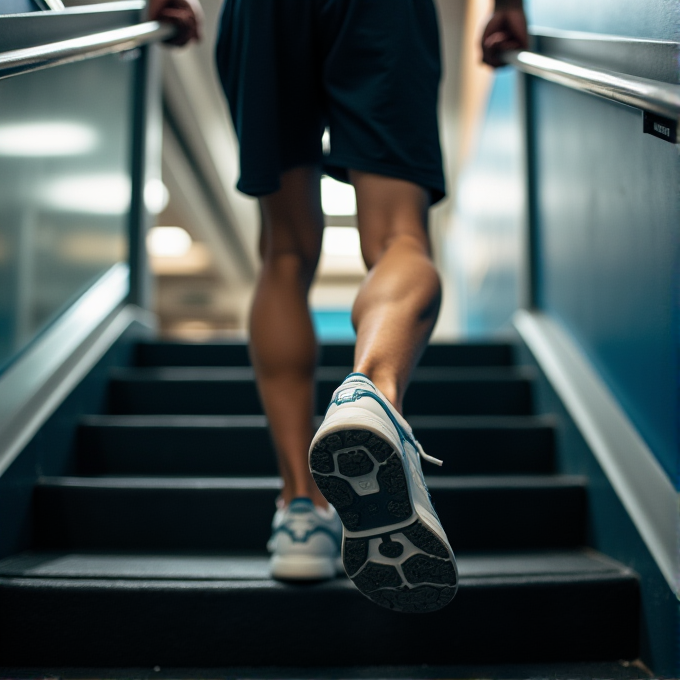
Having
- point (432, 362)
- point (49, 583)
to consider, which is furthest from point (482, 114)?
point (49, 583)

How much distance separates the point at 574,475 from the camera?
129cm

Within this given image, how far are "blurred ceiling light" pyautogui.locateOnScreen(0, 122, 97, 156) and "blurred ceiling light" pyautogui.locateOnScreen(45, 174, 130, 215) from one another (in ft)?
0.22

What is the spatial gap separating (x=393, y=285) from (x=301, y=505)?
0.34m

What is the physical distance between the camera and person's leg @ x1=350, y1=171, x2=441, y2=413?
72 centimetres

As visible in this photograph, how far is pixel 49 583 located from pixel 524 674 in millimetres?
628

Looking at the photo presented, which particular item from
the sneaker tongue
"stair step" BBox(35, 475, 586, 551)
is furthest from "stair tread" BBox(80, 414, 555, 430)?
the sneaker tongue

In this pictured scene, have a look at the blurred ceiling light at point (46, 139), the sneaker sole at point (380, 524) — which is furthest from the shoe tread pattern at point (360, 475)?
the blurred ceiling light at point (46, 139)

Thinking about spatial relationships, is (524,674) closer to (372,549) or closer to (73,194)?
(372,549)

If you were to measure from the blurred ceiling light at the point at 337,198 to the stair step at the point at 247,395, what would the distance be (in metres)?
5.04

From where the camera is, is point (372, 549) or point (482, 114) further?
point (482, 114)

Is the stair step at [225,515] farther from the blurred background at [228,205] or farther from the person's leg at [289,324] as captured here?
the blurred background at [228,205]

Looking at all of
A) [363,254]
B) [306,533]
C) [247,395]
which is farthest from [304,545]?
[247,395]

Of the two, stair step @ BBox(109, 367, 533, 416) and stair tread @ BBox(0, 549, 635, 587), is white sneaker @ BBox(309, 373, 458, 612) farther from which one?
stair step @ BBox(109, 367, 533, 416)

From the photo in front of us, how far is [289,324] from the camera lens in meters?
0.99
